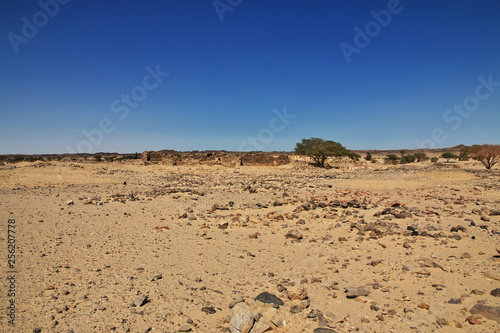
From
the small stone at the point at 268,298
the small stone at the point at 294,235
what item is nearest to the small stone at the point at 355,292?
the small stone at the point at 268,298

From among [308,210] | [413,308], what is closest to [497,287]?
[413,308]

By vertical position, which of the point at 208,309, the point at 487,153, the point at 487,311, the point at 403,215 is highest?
the point at 487,153

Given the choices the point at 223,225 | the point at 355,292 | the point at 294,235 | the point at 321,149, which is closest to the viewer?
the point at 355,292

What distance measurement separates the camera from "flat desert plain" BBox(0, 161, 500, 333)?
10.1ft

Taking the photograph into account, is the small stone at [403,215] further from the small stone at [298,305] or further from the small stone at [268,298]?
the small stone at [268,298]

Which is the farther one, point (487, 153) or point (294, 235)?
point (487, 153)

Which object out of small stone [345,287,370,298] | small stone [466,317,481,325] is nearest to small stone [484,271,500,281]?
small stone [466,317,481,325]

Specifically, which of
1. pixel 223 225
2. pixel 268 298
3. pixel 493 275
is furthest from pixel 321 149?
pixel 268 298

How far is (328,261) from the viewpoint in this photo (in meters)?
4.83

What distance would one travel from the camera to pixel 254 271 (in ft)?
14.7

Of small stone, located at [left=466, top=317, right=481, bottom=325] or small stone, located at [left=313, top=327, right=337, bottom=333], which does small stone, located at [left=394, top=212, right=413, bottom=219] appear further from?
small stone, located at [left=313, top=327, right=337, bottom=333]

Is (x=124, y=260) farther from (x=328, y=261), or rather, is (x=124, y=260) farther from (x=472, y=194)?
(x=472, y=194)

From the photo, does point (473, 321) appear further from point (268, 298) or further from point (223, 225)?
point (223, 225)

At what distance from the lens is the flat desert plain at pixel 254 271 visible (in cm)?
307
